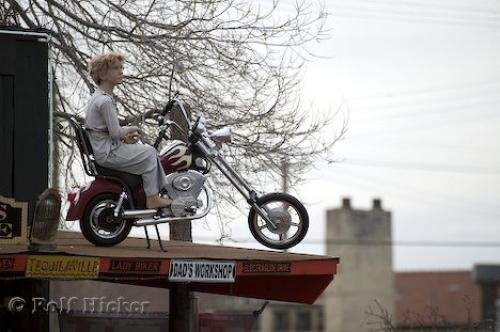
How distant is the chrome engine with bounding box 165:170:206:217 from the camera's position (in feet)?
37.3

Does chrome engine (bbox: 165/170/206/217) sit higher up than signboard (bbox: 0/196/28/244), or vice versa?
chrome engine (bbox: 165/170/206/217)

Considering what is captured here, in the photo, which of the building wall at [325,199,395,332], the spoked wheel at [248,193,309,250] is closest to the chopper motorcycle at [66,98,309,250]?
the spoked wheel at [248,193,309,250]

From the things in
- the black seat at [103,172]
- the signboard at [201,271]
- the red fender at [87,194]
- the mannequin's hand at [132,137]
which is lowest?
the signboard at [201,271]

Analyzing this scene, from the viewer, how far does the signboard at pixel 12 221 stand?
10.4 metres

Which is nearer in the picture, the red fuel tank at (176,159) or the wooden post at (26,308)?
the red fuel tank at (176,159)

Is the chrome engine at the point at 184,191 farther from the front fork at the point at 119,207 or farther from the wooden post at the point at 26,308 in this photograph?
the wooden post at the point at 26,308

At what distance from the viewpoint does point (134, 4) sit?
1714 centimetres

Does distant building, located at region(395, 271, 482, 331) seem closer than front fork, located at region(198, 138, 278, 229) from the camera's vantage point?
No

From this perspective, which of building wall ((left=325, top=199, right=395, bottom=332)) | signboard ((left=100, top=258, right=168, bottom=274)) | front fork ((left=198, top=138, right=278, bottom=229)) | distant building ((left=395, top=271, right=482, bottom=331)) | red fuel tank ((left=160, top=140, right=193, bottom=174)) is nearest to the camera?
signboard ((left=100, top=258, right=168, bottom=274))

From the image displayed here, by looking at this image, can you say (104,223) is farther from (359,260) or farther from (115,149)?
(359,260)

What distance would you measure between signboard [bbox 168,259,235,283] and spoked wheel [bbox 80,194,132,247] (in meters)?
1.07

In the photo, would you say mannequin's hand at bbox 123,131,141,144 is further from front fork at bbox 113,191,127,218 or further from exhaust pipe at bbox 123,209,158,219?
exhaust pipe at bbox 123,209,158,219

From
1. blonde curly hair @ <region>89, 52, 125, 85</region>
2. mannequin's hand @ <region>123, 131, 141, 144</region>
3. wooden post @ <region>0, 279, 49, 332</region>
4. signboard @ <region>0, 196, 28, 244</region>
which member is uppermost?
blonde curly hair @ <region>89, 52, 125, 85</region>

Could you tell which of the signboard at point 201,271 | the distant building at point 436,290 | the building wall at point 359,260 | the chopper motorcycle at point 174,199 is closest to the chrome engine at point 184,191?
the chopper motorcycle at point 174,199
